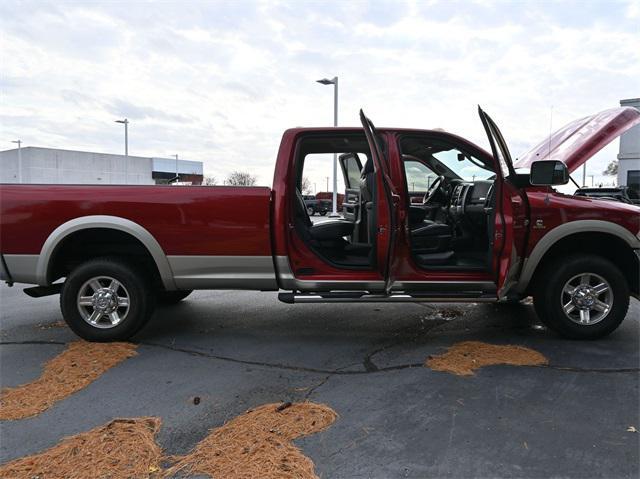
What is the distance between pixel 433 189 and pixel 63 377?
4.17 metres

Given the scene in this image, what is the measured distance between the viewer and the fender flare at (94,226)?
157 inches

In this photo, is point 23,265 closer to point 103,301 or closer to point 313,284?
point 103,301

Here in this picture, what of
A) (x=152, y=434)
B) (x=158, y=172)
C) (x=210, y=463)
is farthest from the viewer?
(x=158, y=172)

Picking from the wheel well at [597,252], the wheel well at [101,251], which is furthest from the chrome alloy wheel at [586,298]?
the wheel well at [101,251]

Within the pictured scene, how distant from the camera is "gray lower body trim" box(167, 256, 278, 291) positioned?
13.5ft

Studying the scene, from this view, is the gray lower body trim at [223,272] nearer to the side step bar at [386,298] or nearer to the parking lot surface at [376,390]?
the side step bar at [386,298]

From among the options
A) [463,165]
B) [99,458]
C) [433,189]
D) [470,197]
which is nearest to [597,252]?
[470,197]

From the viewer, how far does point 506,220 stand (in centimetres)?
393

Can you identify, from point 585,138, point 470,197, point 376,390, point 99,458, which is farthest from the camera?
point 585,138

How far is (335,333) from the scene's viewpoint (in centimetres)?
462

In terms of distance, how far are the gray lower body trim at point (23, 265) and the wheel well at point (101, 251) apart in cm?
14

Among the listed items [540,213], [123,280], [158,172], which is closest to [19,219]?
[123,280]

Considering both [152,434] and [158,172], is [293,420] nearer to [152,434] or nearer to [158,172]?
[152,434]

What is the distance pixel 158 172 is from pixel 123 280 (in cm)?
5352
